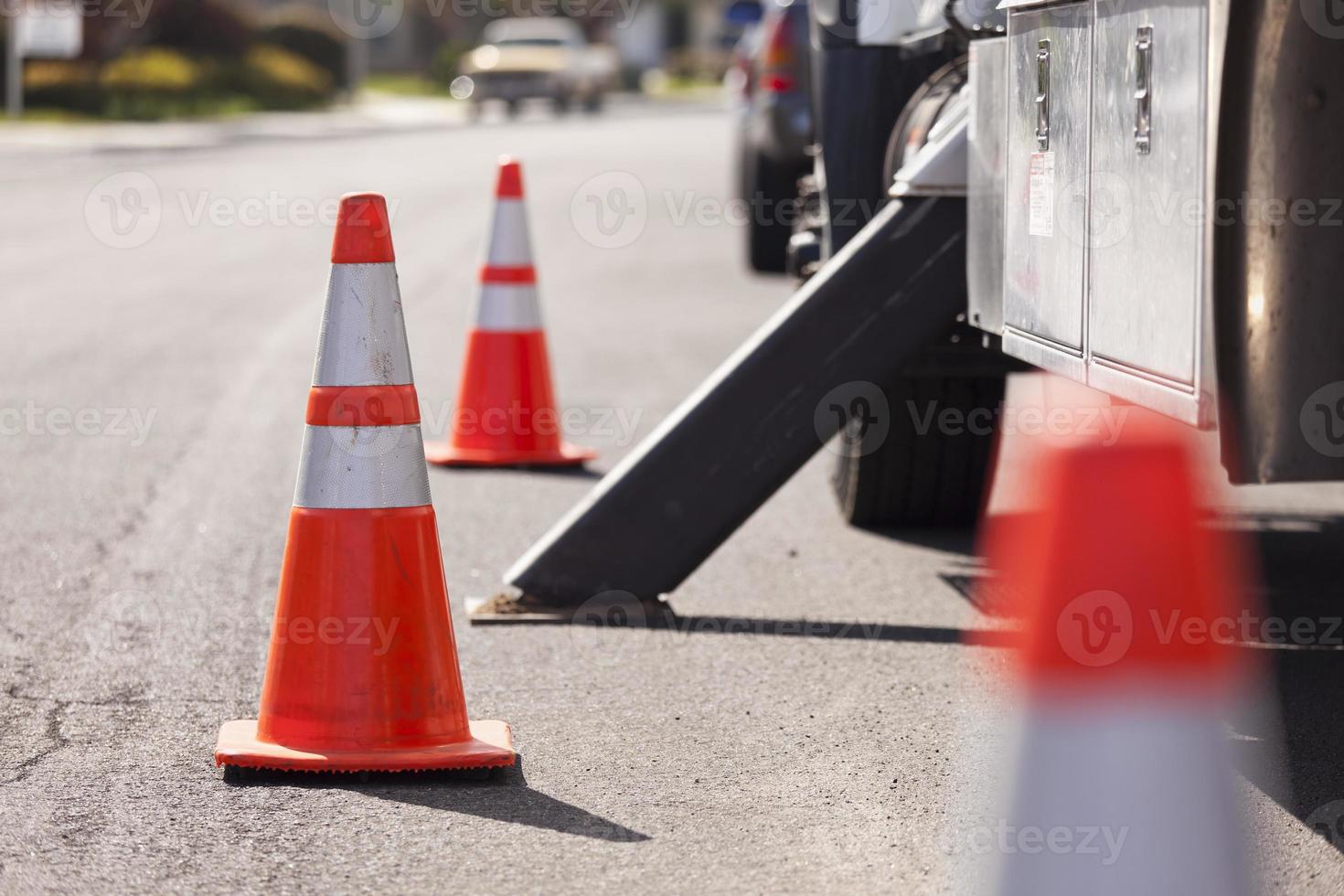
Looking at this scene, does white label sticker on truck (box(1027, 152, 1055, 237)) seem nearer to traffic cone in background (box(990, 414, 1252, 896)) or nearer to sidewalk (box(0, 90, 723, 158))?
traffic cone in background (box(990, 414, 1252, 896))

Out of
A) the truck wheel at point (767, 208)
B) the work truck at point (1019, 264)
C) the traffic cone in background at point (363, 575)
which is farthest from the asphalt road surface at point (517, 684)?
the truck wheel at point (767, 208)

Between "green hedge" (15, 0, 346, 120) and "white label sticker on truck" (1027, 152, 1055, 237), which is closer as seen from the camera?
"white label sticker on truck" (1027, 152, 1055, 237)

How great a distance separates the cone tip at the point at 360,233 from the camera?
4.18 m

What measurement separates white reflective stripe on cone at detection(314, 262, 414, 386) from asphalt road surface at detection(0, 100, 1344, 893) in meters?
0.79

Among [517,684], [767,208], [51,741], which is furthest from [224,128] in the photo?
[51,741]

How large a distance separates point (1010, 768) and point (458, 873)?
3.87 feet

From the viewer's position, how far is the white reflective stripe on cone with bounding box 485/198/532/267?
7.70m

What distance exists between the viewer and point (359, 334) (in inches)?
164

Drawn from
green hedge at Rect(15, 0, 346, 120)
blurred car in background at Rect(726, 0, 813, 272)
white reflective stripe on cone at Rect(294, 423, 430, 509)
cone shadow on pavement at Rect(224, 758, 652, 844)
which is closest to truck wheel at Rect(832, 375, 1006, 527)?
white reflective stripe on cone at Rect(294, 423, 430, 509)

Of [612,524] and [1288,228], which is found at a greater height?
[1288,228]

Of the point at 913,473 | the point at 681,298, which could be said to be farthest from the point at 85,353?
the point at 913,473

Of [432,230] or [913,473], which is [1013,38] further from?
[432,230]

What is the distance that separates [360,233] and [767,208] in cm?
1001

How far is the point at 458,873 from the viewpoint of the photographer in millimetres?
3523
